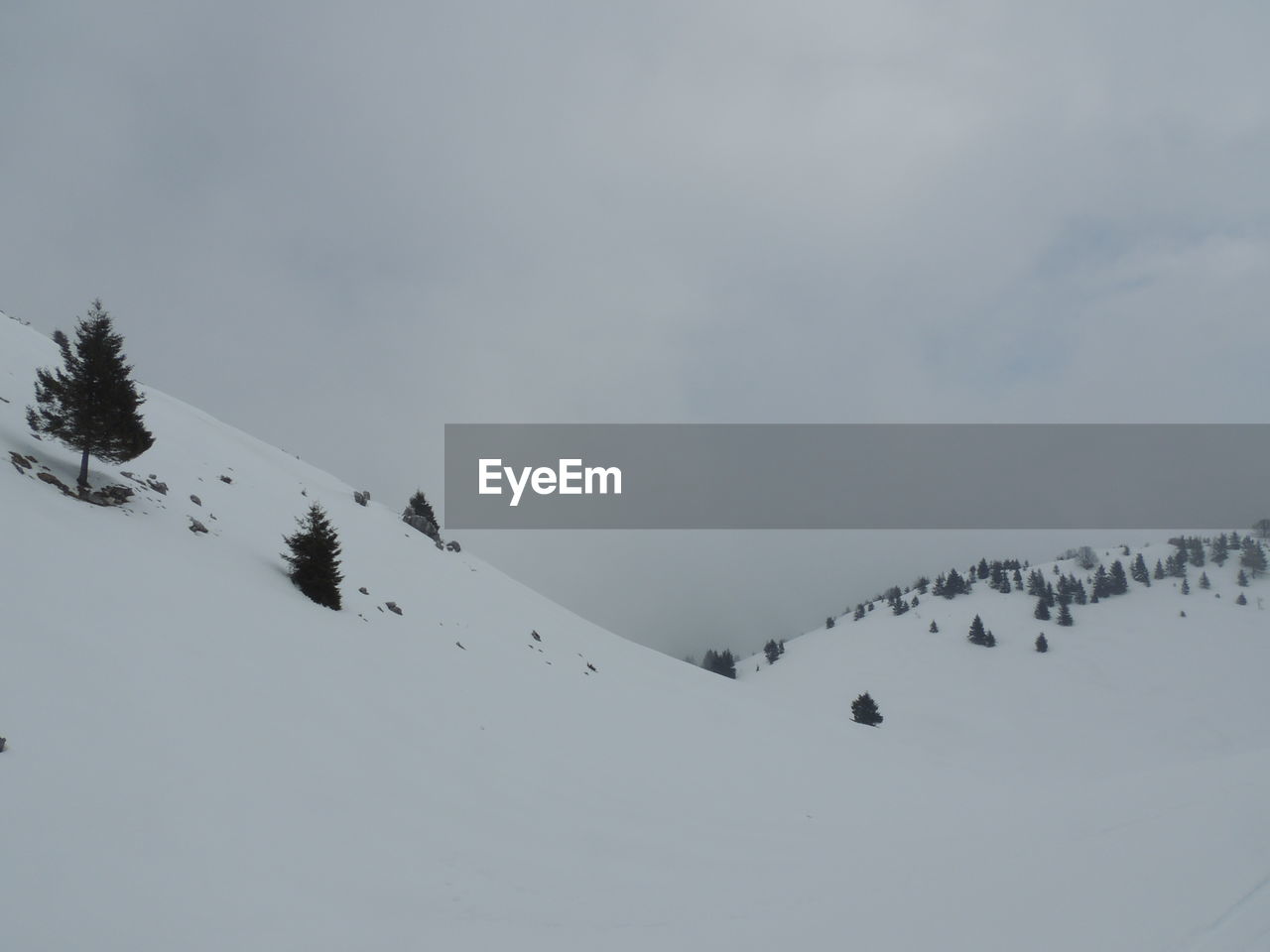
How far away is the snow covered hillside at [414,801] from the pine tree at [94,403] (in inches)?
51.3

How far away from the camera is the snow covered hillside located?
7926mm

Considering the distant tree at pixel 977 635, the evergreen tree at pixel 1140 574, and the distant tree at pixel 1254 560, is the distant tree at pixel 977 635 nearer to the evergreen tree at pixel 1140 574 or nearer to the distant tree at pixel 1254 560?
the evergreen tree at pixel 1140 574

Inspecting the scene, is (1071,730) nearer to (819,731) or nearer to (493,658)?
(819,731)

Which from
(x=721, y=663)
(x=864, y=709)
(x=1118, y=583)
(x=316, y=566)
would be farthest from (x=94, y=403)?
(x=1118, y=583)

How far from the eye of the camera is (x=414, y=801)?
1243 centimetres

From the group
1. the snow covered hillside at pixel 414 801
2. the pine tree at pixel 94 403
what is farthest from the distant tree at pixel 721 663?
the pine tree at pixel 94 403

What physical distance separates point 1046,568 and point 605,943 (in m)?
201

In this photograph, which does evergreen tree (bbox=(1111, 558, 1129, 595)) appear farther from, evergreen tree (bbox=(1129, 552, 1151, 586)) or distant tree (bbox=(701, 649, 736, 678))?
distant tree (bbox=(701, 649, 736, 678))

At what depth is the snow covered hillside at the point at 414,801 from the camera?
7.93 metres

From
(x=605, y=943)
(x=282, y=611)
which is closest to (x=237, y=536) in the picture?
(x=282, y=611)

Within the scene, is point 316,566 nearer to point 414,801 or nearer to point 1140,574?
point 414,801

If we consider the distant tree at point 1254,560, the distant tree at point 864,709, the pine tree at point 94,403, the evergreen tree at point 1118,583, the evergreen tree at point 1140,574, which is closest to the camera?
the pine tree at point 94,403

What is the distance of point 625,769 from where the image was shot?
20.2 metres

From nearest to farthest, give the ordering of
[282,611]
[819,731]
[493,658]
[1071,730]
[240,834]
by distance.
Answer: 1. [240,834]
2. [282,611]
3. [493,658]
4. [819,731]
5. [1071,730]
